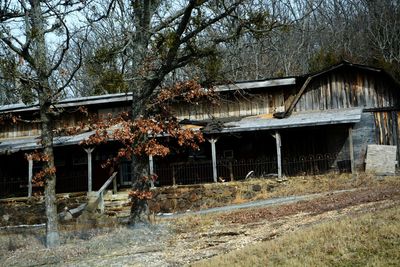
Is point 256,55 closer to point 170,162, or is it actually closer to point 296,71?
point 296,71

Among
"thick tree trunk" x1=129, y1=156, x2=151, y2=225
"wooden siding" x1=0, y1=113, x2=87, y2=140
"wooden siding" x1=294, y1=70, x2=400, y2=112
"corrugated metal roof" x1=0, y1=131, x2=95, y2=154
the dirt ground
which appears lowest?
the dirt ground

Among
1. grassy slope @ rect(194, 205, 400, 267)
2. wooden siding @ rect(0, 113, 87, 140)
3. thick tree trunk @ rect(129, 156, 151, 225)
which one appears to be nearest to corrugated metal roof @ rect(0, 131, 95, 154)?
wooden siding @ rect(0, 113, 87, 140)

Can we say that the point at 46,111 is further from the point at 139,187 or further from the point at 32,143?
the point at 32,143

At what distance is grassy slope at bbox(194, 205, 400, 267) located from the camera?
29.6 ft

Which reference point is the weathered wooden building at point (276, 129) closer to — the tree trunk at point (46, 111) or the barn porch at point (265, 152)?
the barn porch at point (265, 152)

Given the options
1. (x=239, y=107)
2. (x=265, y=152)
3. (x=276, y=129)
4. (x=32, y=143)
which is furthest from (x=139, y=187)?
(x=32, y=143)

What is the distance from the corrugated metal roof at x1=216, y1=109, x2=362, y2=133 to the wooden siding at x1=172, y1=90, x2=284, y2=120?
107 centimetres

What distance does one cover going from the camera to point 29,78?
1572 cm

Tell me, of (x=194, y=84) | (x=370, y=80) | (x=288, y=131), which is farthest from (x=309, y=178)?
(x=194, y=84)

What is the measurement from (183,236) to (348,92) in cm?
1423

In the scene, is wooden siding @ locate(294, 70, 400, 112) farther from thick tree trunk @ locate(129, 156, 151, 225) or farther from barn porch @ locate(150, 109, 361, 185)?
thick tree trunk @ locate(129, 156, 151, 225)

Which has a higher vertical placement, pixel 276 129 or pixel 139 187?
pixel 276 129

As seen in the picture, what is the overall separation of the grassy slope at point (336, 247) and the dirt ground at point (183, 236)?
143cm

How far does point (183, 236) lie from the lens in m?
15.6
